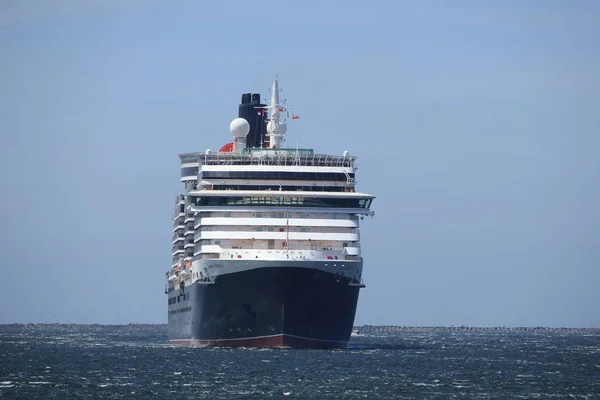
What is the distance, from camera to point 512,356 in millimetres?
92062

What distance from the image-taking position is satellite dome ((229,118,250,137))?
9662 centimetres

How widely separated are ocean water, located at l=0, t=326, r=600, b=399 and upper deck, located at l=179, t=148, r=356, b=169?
474 inches

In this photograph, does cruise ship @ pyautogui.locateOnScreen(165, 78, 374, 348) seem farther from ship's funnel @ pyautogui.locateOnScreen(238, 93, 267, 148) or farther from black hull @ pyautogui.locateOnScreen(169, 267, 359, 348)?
ship's funnel @ pyautogui.locateOnScreen(238, 93, 267, 148)

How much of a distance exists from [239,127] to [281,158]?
1203 cm

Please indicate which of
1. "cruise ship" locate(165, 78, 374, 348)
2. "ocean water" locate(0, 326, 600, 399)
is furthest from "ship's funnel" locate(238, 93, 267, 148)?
"ocean water" locate(0, 326, 600, 399)

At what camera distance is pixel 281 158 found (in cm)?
8531

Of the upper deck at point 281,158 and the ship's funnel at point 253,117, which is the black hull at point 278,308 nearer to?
the upper deck at point 281,158

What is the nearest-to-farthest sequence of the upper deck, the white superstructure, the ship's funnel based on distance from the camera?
the white superstructure, the upper deck, the ship's funnel

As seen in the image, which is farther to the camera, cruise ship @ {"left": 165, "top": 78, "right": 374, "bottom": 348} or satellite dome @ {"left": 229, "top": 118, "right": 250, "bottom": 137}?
satellite dome @ {"left": 229, "top": 118, "right": 250, "bottom": 137}

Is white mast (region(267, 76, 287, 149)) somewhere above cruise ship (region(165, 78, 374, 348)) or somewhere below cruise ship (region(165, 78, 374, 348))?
above

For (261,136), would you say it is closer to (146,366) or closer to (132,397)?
(146,366)

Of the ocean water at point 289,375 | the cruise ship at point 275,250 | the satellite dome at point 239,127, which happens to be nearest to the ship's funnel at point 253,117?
the satellite dome at point 239,127

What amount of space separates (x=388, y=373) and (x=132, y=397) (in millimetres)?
17862

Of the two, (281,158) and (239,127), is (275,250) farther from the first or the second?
(239,127)
